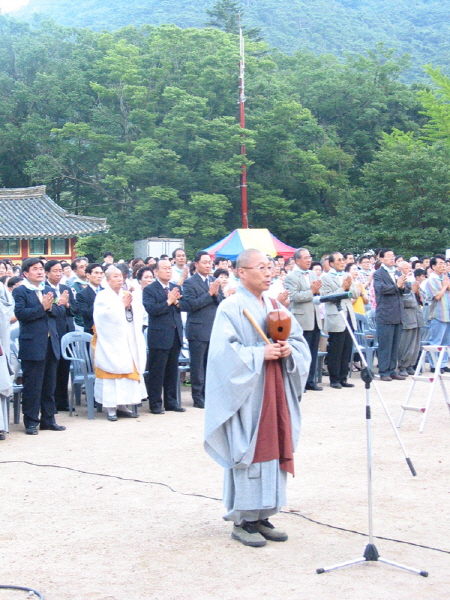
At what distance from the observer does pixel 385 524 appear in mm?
5004

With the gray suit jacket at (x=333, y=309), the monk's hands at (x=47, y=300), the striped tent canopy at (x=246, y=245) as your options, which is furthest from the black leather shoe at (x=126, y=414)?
the striped tent canopy at (x=246, y=245)

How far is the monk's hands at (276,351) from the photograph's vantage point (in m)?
4.65

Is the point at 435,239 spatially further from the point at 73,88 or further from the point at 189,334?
the point at 73,88

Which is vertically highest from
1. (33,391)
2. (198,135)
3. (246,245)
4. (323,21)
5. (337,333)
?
(323,21)

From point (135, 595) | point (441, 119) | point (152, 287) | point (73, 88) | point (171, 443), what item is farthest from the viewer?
point (73, 88)

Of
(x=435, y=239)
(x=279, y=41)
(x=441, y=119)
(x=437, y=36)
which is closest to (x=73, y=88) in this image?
(x=441, y=119)

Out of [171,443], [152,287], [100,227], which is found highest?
[100,227]

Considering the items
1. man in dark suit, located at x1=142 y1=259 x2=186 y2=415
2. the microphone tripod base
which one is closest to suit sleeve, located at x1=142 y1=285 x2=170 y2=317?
man in dark suit, located at x1=142 y1=259 x2=186 y2=415

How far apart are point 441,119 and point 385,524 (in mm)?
30646

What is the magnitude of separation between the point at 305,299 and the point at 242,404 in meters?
5.97

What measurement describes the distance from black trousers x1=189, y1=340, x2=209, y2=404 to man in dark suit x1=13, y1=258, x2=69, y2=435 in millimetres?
1926

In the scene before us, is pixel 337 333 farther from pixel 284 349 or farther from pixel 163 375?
pixel 284 349

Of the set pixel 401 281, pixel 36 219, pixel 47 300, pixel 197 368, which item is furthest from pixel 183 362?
pixel 36 219

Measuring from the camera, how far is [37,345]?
802 centimetres
